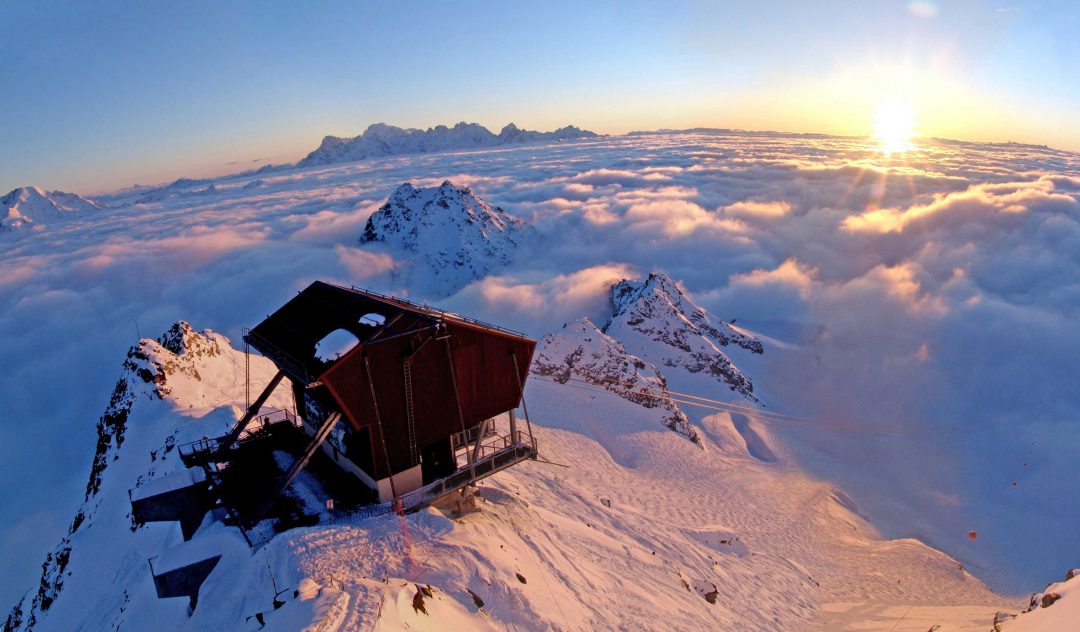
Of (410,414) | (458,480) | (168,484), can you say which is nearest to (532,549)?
(458,480)

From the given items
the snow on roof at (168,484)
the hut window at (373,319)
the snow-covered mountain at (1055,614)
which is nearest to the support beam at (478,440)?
the hut window at (373,319)

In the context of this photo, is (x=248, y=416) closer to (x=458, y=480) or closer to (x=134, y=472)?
(x=458, y=480)

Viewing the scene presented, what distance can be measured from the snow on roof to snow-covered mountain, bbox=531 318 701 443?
102 ft

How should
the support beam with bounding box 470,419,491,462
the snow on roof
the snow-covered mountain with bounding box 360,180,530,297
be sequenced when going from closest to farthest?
the snow on roof → the support beam with bounding box 470,419,491,462 → the snow-covered mountain with bounding box 360,180,530,297

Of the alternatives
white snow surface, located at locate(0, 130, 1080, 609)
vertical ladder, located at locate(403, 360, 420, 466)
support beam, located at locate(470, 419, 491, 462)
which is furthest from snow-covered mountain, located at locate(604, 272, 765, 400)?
vertical ladder, located at locate(403, 360, 420, 466)

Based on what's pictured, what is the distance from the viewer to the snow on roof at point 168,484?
1944 cm

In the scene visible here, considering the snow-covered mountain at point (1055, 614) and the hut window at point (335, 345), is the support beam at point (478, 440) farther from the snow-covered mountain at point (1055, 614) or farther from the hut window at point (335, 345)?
the snow-covered mountain at point (1055, 614)

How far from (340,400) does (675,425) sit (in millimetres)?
32843

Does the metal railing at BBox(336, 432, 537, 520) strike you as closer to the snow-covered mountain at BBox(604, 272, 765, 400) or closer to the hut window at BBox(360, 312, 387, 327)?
the hut window at BBox(360, 312, 387, 327)

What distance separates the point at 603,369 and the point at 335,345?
3326 cm

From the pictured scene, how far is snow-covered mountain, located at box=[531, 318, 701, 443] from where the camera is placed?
150ft

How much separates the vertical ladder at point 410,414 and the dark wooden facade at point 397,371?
38 millimetres

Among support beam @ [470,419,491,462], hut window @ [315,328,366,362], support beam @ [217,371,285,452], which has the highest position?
A: hut window @ [315,328,366,362]

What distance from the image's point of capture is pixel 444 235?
176125 millimetres
